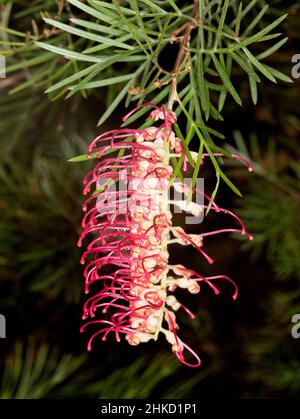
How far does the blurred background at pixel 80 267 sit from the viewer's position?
0.65 m

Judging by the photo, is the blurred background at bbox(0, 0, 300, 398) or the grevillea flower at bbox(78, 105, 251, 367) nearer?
the grevillea flower at bbox(78, 105, 251, 367)

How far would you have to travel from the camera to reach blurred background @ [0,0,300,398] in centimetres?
65

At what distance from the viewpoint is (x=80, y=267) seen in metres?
0.72

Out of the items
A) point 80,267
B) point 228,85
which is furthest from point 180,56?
point 80,267

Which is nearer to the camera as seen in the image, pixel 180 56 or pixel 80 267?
pixel 180 56

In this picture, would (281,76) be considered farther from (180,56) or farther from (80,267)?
(80,267)

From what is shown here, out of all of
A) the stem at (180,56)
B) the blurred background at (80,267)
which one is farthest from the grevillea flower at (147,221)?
the blurred background at (80,267)

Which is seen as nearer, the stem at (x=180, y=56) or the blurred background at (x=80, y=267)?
the stem at (x=180, y=56)

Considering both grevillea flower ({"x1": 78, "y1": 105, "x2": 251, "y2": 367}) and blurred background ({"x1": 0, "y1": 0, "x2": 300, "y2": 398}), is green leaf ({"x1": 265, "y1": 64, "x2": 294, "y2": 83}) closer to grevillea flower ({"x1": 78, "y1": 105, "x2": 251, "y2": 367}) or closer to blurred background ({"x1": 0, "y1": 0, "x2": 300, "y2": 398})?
grevillea flower ({"x1": 78, "y1": 105, "x2": 251, "y2": 367})

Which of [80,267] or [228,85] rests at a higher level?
[228,85]

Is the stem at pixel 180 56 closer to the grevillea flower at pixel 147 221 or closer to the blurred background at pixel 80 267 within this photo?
the grevillea flower at pixel 147 221

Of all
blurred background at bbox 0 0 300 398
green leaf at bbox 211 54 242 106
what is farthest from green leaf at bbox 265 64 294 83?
blurred background at bbox 0 0 300 398
